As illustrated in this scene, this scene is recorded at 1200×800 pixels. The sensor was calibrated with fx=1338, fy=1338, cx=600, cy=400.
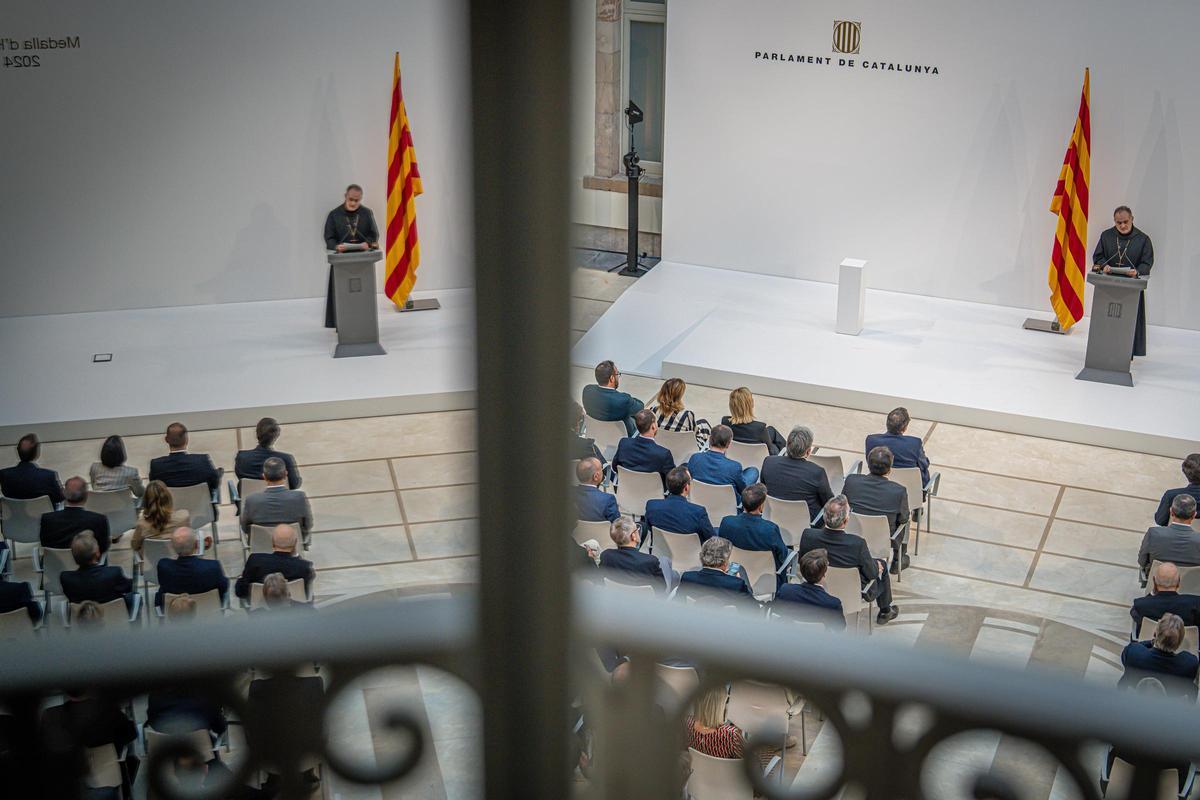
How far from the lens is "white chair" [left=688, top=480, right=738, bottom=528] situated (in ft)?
26.3

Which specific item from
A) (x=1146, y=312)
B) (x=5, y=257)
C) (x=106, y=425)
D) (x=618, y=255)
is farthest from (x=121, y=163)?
(x=1146, y=312)

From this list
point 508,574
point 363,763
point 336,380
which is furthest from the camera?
point 336,380

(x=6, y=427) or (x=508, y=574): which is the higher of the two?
(x=508, y=574)

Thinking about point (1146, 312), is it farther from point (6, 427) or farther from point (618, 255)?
point (6, 427)

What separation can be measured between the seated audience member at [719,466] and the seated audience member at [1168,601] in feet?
7.71

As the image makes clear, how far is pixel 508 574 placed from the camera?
4.18 feet

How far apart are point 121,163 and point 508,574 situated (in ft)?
40.0

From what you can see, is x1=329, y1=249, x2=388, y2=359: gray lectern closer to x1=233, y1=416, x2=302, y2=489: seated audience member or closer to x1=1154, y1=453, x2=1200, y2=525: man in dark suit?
x1=233, y1=416, x2=302, y2=489: seated audience member

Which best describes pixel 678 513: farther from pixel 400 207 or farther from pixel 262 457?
pixel 400 207

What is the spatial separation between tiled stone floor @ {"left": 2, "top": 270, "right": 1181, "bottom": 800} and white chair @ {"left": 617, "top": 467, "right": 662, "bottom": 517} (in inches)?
43.2

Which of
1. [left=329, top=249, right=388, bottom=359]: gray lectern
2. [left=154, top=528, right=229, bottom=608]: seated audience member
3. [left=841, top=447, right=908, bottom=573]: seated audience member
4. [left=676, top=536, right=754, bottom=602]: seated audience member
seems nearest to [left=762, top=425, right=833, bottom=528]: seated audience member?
[left=841, top=447, right=908, bottom=573]: seated audience member

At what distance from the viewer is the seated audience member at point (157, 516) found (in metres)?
7.30

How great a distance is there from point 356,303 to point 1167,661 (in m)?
7.61

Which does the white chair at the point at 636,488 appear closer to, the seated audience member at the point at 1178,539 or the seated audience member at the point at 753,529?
the seated audience member at the point at 753,529
